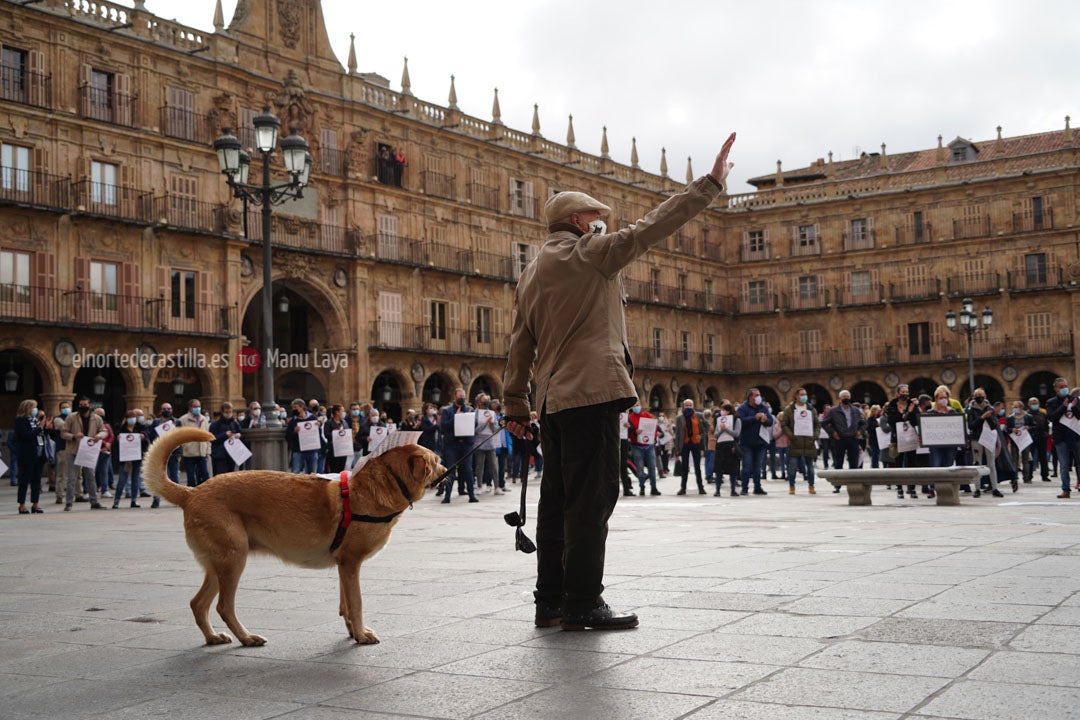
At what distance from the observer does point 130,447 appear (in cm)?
1697

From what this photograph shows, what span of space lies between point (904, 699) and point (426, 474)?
2202mm

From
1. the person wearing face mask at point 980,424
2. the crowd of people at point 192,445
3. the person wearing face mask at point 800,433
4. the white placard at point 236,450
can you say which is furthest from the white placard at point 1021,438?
the white placard at point 236,450

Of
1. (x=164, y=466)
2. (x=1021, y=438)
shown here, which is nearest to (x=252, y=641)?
(x=164, y=466)

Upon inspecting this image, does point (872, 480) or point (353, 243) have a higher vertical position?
point (353, 243)

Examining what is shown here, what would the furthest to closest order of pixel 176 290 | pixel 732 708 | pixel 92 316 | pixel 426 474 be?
pixel 176 290, pixel 92 316, pixel 426 474, pixel 732 708

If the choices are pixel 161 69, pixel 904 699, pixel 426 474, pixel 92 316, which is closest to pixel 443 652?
pixel 426 474

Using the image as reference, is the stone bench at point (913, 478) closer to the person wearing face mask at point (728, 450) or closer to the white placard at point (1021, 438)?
the person wearing face mask at point (728, 450)

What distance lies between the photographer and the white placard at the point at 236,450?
1625 centimetres

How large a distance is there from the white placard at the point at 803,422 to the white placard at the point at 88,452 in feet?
35.0

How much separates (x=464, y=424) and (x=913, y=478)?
278 inches

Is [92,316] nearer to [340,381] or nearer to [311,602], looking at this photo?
[340,381]

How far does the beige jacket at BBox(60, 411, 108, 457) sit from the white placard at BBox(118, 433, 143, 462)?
0.42m

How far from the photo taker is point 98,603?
5.82 meters

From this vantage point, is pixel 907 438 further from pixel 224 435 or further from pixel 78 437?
pixel 78 437
